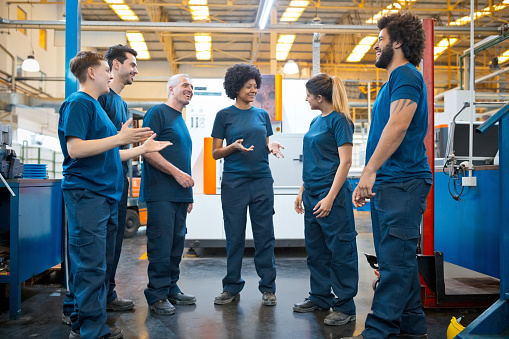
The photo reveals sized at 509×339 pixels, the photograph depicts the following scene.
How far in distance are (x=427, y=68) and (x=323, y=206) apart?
122 cm

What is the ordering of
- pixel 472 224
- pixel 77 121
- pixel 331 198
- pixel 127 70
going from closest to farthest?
pixel 77 121 < pixel 331 198 < pixel 127 70 < pixel 472 224

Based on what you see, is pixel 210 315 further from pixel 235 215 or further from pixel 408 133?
pixel 408 133

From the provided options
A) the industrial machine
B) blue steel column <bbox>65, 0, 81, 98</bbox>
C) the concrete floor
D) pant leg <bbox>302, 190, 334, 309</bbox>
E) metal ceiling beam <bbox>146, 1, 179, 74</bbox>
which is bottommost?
the concrete floor

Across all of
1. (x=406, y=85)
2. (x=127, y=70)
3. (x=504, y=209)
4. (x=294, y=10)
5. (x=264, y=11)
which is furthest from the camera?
(x=294, y=10)

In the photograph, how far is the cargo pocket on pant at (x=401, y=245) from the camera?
1.93m

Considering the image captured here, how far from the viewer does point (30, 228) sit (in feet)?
9.50

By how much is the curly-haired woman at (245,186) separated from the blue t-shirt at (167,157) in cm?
24

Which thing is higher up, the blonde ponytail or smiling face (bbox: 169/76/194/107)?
smiling face (bbox: 169/76/194/107)

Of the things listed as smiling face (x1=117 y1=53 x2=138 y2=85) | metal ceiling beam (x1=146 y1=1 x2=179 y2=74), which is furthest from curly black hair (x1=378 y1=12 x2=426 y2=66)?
metal ceiling beam (x1=146 y1=1 x2=179 y2=74)

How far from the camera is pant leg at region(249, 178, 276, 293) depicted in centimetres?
292

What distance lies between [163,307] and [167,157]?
960 mm

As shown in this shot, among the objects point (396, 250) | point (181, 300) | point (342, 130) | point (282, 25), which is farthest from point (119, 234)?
point (282, 25)

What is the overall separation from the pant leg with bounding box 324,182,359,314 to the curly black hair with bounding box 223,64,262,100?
3.28 ft

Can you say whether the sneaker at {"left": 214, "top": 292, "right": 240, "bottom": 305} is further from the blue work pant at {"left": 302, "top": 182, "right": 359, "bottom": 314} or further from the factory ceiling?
the factory ceiling
